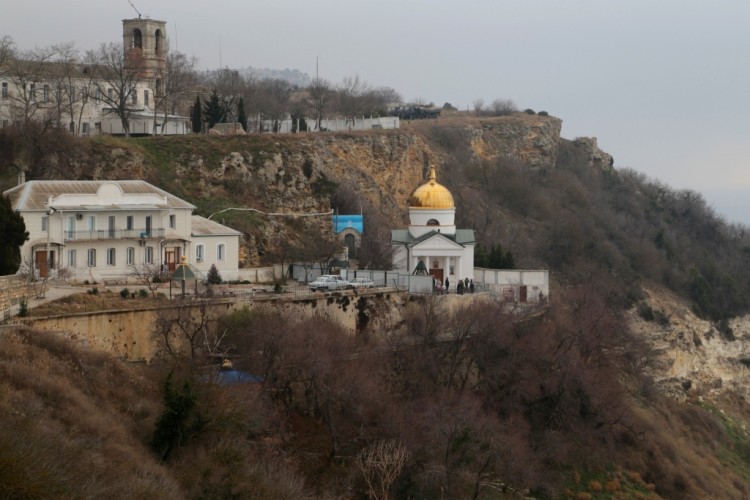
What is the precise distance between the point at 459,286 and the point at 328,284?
581 centimetres

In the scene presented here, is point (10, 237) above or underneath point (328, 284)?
above

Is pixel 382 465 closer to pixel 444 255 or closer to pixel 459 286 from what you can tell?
pixel 459 286

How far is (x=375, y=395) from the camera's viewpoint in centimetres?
3531

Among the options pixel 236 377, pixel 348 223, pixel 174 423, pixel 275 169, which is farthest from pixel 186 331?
pixel 275 169

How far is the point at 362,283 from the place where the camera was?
43812 mm

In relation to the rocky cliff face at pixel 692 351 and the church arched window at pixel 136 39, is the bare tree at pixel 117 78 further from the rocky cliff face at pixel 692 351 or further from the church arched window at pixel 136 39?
the rocky cliff face at pixel 692 351

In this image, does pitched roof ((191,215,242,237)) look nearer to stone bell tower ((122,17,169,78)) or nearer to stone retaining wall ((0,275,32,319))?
stone retaining wall ((0,275,32,319))

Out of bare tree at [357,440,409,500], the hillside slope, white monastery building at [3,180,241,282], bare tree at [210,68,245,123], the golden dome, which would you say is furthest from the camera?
bare tree at [210,68,245,123]

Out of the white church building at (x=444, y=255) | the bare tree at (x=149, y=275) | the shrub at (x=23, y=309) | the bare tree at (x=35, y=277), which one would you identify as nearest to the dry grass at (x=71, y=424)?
the shrub at (x=23, y=309)

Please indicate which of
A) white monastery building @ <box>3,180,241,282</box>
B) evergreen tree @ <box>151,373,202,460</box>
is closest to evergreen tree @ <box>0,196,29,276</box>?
white monastery building @ <box>3,180,241,282</box>

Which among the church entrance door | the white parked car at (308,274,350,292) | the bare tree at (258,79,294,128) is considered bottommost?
the white parked car at (308,274,350,292)

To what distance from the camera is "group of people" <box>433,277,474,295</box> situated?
4578cm

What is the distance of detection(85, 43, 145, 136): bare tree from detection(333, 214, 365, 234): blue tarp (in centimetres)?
1071

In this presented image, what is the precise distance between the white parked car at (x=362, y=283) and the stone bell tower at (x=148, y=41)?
22.5 meters
